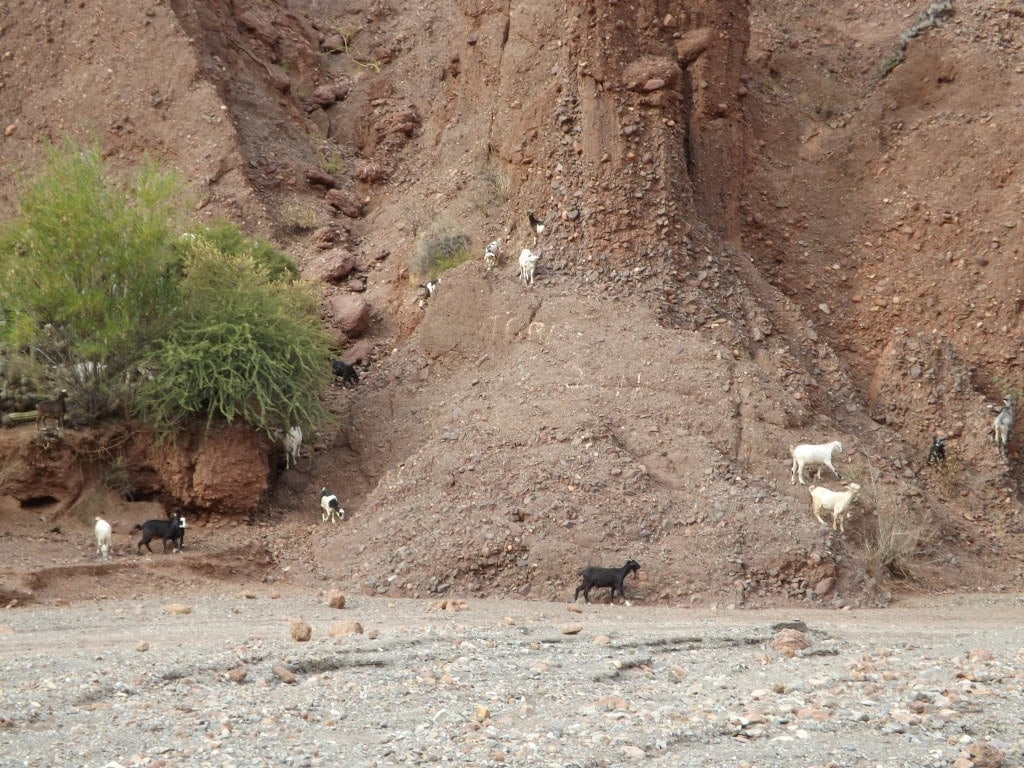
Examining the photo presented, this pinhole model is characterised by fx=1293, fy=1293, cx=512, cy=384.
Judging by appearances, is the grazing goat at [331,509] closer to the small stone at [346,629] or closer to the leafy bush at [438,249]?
the leafy bush at [438,249]

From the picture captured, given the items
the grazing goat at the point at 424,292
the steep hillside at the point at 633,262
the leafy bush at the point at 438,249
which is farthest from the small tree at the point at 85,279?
the leafy bush at the point at 438,249

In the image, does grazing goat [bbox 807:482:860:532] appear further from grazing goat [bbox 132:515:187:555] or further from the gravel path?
grazing goat [bbox 132:515:187:555]

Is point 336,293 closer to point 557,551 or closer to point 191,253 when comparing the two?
point 191,253

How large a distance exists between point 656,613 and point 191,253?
1064cm

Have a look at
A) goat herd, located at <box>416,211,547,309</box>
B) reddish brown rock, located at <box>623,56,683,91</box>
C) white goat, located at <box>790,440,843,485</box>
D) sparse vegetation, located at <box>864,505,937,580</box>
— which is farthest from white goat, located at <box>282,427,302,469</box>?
sparse vegetation, located at <box>864,505,937,580</box>

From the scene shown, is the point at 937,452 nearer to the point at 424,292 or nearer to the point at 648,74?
the point at 648,74

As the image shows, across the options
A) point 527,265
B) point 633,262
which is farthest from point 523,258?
point 633,262

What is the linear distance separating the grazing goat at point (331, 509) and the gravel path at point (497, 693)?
554 centimetres

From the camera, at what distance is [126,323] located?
1989 centimetres

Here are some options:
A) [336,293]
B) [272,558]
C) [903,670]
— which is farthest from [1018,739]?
[336,293]

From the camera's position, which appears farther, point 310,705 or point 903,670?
point 903,670

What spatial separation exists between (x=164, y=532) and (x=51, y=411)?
11.7 ft

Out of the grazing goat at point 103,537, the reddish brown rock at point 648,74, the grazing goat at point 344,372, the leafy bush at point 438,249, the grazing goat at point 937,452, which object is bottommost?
the grazing goat at point 103,537

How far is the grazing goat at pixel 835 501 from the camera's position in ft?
58.2
